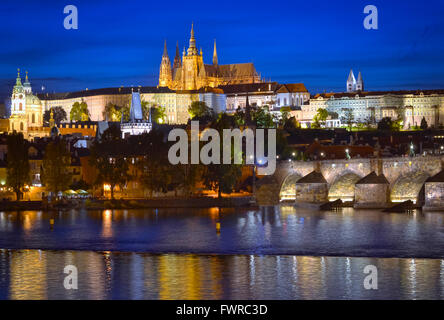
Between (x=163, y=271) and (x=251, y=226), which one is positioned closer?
(x=163, y=271)

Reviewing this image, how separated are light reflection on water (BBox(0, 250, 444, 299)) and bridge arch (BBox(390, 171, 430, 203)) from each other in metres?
20.1

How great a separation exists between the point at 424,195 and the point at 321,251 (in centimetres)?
1908

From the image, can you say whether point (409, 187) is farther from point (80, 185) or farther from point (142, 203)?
point (80, 185)

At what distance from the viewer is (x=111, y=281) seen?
29.6 m

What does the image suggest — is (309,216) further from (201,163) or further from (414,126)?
(414,126)

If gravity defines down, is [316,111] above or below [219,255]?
above

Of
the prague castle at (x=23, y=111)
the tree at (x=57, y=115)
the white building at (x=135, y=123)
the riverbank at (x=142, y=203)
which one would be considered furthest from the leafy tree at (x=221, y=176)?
the tree at (x=57, y=115)

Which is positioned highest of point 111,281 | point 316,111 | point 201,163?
point 316,111

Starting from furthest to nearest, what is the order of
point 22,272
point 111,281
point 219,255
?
point 219,255 → point 22,272 → point 111,281

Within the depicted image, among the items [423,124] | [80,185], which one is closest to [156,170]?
[80,185]

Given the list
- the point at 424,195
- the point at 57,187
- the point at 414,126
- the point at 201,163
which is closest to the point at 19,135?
the point at 57,187


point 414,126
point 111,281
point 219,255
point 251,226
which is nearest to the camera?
point 111,281

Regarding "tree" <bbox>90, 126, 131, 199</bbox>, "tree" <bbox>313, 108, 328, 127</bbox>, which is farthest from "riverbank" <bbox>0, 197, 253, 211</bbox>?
"tree" <bbox>313, 108, 328, 127</bbox>

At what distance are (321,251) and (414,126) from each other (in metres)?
125
